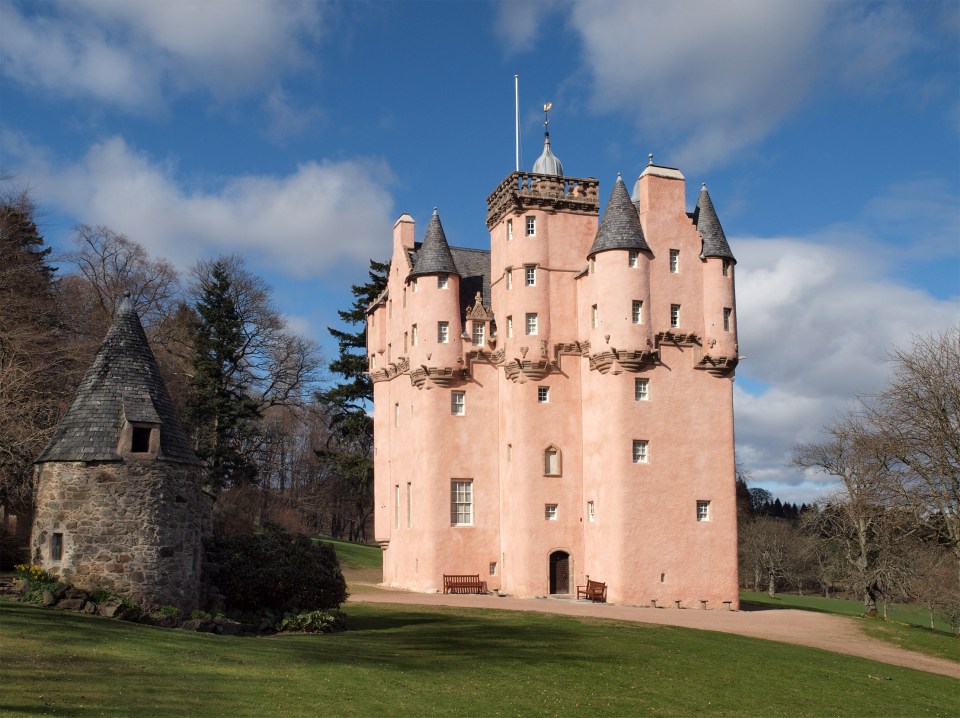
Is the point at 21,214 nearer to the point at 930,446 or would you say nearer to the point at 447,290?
the point at 447,290

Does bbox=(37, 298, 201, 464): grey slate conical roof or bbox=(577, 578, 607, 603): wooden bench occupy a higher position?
bbox=(37, 298, 201, 464): grey slate conical roof

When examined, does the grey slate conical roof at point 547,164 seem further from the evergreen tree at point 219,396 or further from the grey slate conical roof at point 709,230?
the evergreen tree at point 219,396

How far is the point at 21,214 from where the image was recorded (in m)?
47.9

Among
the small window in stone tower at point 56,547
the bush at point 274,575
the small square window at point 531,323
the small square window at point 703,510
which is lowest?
the bush at point 274,575

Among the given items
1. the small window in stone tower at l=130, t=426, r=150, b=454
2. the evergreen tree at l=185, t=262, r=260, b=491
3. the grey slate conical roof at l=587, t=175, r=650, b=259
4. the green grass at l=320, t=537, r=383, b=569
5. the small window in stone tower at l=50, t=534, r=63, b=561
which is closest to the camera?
the small window in stone tower at l=50, t=534, r=63, b=561

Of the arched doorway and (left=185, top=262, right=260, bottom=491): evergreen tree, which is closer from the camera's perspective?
the arched doorway

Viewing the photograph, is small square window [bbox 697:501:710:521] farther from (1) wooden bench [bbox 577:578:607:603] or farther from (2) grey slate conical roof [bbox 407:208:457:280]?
(2) grey slate conical roof [bbox 407:208:457:280]

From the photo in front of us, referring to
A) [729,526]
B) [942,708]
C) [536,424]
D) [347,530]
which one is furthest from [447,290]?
[347,530]

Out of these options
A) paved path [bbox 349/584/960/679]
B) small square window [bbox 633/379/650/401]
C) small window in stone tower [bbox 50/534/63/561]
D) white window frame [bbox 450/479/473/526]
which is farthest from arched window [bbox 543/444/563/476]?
small window in stone tower [bbox 50/534/63/561]

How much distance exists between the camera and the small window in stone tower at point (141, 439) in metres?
23.6

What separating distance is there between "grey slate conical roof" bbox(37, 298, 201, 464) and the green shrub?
4.82 meters

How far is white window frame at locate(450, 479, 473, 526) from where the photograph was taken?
4403 cm

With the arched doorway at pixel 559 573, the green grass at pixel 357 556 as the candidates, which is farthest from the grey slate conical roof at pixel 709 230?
the green grass at pixel 357 556

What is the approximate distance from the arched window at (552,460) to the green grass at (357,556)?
1853 centimetres
